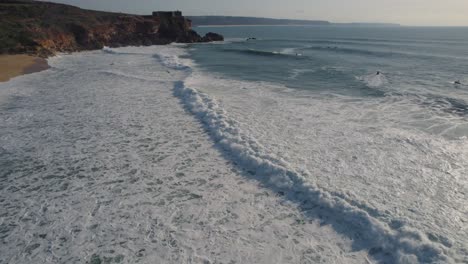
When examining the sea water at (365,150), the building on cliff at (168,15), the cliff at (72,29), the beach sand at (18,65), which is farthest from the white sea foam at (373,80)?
the building on cliff at (168,15)

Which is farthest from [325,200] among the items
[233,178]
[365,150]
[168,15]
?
[168,15]

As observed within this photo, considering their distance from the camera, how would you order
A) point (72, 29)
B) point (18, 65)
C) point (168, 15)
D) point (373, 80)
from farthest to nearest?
point (168, 15), point (72, 29), point (18, 65), point (373, 80)

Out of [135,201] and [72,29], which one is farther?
[72,29]

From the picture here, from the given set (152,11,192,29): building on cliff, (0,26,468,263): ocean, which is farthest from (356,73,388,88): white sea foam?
(152,11,192,29): building on cliff

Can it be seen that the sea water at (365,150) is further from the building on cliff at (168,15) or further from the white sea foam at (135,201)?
the building on cliff at (168,15)

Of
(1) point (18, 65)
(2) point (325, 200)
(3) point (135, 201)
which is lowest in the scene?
(1) point (18, 65)

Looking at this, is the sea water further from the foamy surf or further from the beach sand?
the beach sand

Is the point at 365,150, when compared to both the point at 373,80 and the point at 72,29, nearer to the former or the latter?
the point at 373,80
